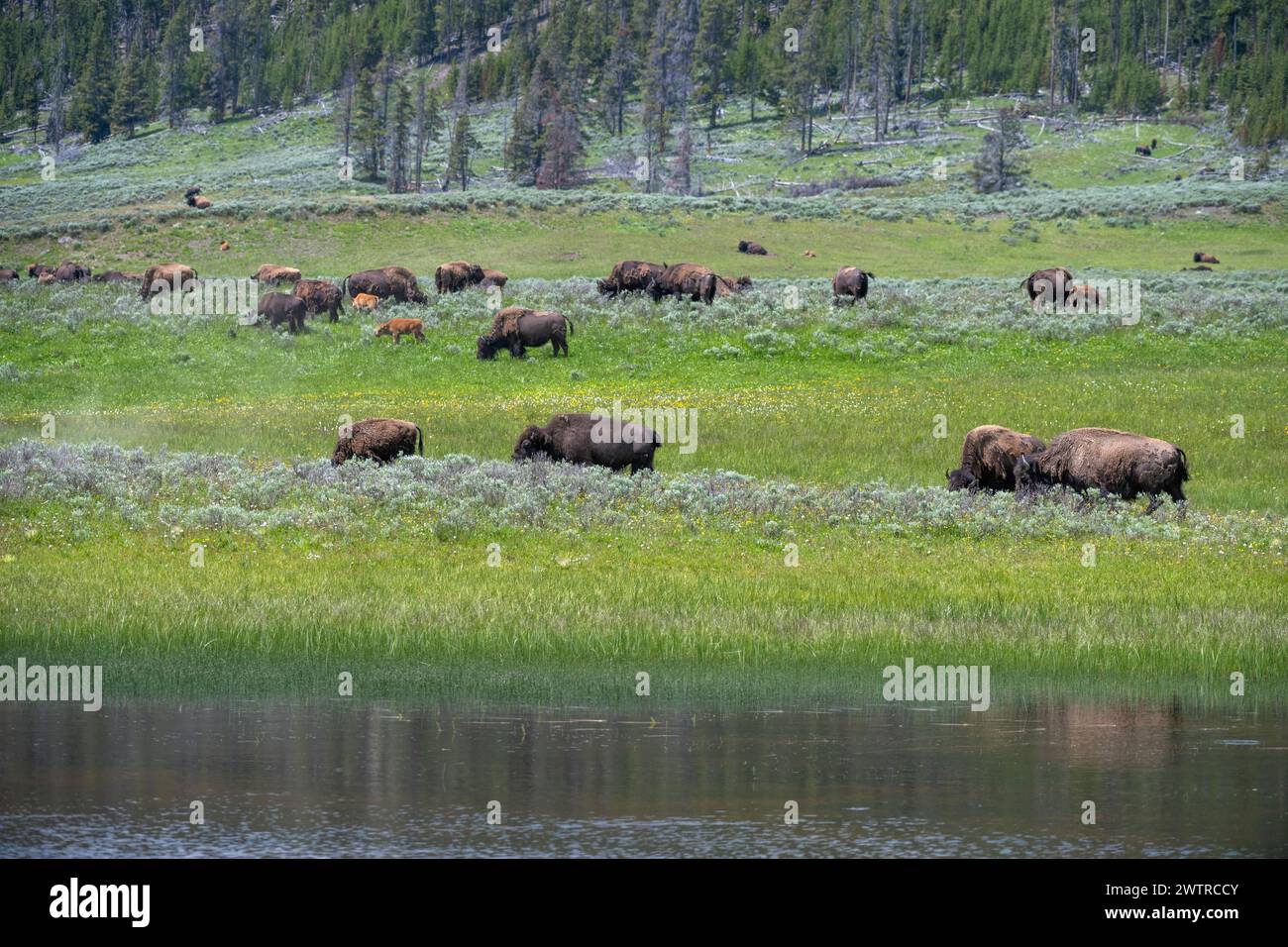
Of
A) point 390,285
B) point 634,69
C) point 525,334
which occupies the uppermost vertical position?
point 634,69

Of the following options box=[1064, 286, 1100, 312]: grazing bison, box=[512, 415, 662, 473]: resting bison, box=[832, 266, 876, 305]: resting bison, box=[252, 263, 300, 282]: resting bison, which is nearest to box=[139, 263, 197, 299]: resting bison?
box=[252, 263, 300, 282]: resting bison

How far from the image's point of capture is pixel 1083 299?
4669 cm

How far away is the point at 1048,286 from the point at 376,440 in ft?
89.1

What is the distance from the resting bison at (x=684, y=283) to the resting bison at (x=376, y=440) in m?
21.2

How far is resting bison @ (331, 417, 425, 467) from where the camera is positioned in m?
26.8

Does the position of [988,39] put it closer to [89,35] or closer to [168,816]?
[89,35]

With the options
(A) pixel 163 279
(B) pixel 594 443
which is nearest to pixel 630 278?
(A) pixel 163 279

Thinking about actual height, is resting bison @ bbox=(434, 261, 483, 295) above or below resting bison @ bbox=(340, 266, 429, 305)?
above

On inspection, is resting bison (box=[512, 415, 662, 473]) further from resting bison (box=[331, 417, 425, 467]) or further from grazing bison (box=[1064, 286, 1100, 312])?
grazing bison (box=[1064, 286, 1100, 312])

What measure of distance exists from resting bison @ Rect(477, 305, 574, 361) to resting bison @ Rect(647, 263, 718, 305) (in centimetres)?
714

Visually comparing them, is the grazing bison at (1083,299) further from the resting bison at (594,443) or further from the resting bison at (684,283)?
the resting bison at (594,443)

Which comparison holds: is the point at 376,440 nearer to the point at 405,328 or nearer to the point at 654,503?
the point at 654,503

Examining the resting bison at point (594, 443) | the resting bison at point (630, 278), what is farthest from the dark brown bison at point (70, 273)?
the resting bison at point (594, 443)
